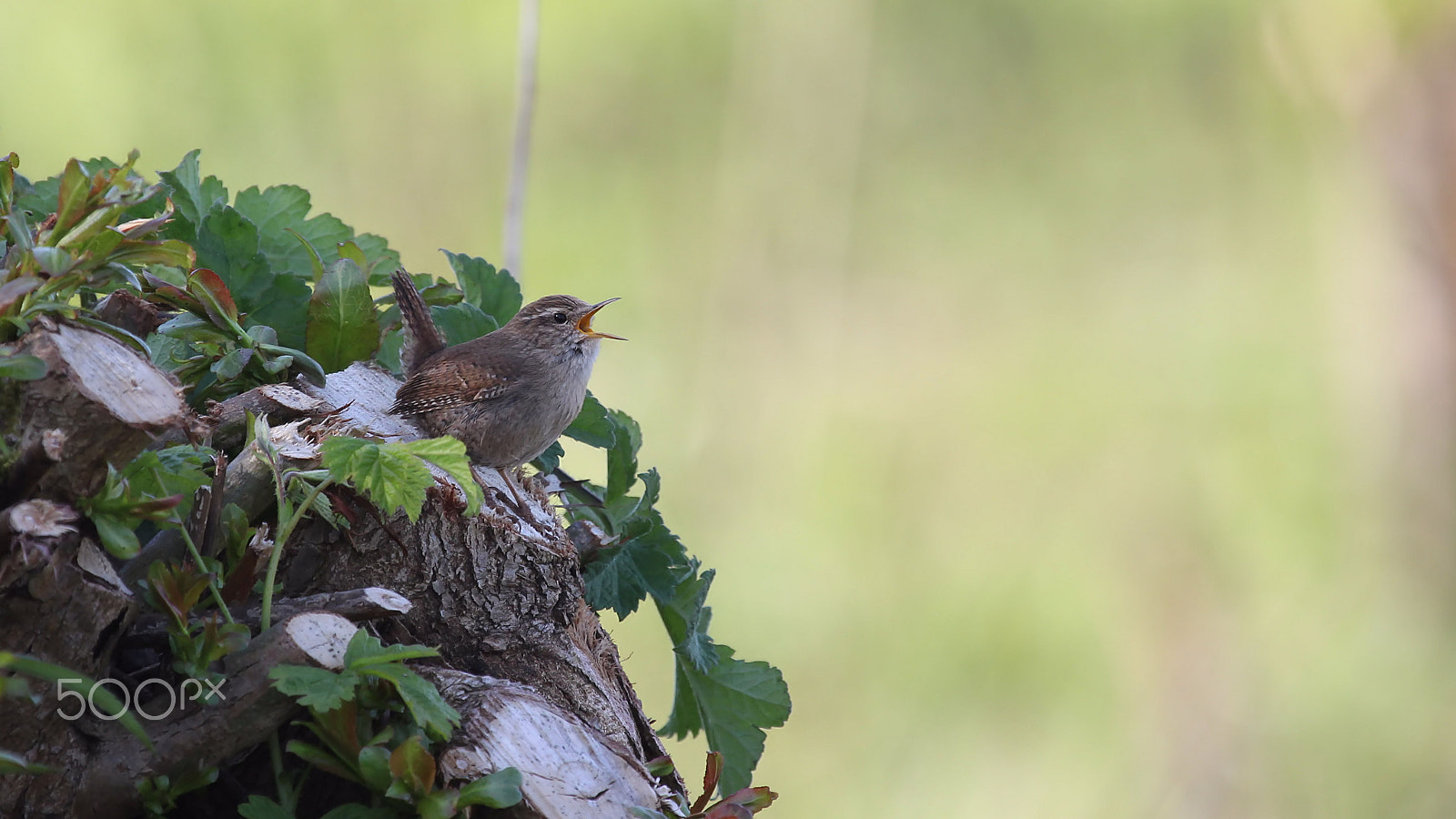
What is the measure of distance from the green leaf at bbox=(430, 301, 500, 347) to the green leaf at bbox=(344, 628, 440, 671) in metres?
0.83

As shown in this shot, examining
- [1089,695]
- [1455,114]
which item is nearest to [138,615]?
[1089,695]

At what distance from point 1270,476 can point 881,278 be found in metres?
2.36

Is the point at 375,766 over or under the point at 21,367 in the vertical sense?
under

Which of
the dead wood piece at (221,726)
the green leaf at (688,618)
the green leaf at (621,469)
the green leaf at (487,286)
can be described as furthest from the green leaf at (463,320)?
the dead wood piece at (221,726)

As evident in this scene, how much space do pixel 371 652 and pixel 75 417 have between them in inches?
13.4

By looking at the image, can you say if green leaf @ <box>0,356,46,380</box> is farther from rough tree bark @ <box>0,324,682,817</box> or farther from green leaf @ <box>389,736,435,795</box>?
green leaf @ <box>389,736,435,795</box>

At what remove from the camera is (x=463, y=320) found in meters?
1.90

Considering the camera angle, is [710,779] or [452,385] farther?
[452,385]

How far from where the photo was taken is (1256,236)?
22.2 ft

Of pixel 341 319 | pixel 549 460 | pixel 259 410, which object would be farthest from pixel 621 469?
pixel 259 410

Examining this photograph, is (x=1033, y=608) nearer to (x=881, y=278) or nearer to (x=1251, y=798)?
(x=1251, y=798)

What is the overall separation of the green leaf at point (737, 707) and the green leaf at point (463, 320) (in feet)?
2.10

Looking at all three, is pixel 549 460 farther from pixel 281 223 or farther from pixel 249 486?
pixel 249 486

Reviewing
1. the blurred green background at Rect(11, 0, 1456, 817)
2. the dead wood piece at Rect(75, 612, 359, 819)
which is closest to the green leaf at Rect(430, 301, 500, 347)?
the dead wood piece at Rect(75, 612, 359, 819)
